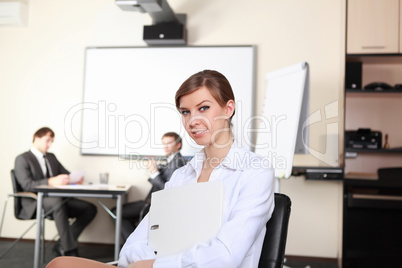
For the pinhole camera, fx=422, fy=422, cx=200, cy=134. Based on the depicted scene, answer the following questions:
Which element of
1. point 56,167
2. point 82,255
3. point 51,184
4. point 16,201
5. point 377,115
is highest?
point 377,115

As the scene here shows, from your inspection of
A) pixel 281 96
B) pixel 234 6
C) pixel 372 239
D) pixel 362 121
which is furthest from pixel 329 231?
pixel 234 6

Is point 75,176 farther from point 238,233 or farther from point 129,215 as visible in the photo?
point 238,233

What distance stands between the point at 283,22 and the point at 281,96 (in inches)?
48.0

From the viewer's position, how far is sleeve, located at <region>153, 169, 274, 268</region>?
128 centimetres

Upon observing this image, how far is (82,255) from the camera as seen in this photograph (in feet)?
14.1

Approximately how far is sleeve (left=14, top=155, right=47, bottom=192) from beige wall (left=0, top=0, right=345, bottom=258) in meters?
0.68

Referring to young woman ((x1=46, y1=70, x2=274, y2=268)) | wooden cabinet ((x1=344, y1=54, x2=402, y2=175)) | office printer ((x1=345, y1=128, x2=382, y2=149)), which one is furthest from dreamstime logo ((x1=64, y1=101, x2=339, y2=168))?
young woman ((x1=46, y1=70, x2=274, y2=268))

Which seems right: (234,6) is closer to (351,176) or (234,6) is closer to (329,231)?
(351,176)

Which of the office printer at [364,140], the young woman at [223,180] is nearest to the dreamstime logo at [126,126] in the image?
the office printer at [364,140]

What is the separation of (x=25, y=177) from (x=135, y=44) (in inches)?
72.1

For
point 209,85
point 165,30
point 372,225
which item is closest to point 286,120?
point 372,225

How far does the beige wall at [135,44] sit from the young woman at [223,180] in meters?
2.83

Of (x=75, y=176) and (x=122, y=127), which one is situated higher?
(x=122, y=127)

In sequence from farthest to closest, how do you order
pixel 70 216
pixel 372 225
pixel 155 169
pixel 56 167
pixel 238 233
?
pixel 56 167
pixel 70 216
pixel 155 169
pixel 372 225
pixel 238 233
